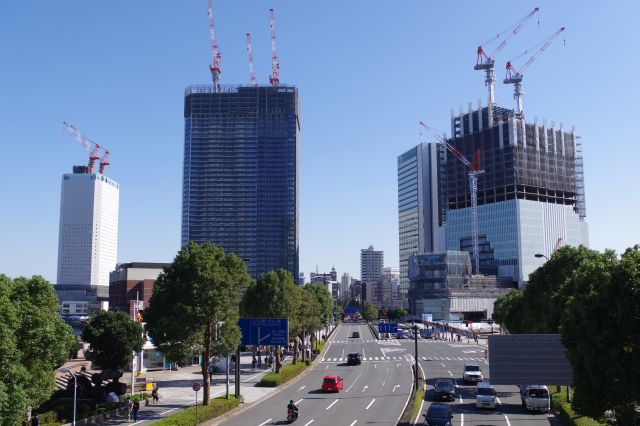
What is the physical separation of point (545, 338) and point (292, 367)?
43.4 meters

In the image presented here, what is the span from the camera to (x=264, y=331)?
166 ft

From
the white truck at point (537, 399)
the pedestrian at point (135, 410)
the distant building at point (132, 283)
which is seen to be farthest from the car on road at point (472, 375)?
the distant building at point (132, 283)

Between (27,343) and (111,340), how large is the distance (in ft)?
89.4

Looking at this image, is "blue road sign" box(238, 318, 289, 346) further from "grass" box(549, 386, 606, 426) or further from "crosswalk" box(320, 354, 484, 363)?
"crosswalk" box(320, 354, 484, 363)

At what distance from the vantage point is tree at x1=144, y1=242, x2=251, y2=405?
41.3m

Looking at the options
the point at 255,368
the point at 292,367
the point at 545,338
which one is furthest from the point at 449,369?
the point at 545,338

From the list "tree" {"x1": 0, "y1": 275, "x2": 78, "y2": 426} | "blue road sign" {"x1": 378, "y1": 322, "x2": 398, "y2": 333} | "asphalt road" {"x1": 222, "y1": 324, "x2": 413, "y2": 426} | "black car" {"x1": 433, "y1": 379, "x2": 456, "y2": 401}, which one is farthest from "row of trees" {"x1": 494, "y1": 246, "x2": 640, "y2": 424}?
"blue road sign" {"x1": 378, "y1": 322, "x2": 398, "y2": 333}

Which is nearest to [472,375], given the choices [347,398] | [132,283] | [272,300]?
[347,398]

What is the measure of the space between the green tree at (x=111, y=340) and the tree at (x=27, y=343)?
23707mm

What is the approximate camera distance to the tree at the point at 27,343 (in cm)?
2483

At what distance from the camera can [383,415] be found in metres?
40.7

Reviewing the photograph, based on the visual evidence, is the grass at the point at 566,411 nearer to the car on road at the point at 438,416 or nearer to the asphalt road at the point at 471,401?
the asphalt road at the point at 471,401

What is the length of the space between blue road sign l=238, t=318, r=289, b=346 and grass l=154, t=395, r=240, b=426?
17.4ft

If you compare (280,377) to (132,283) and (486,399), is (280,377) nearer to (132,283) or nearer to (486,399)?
(486,399)
